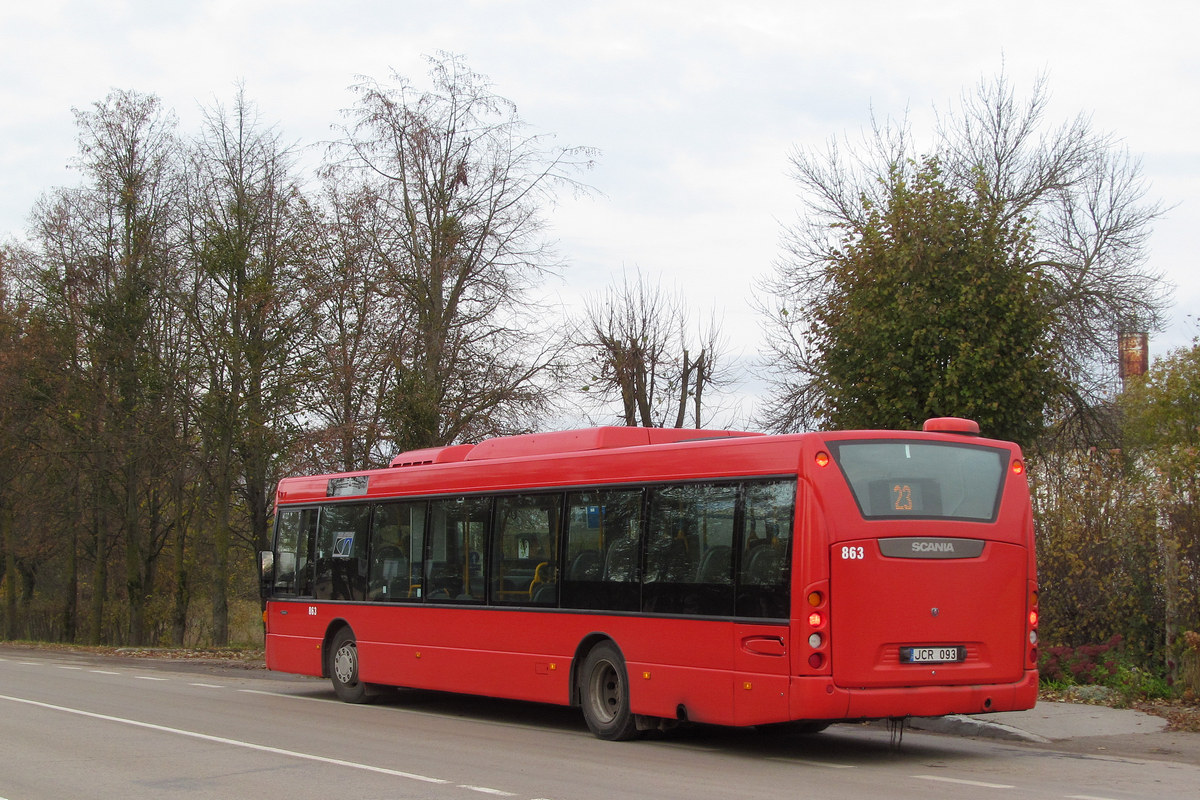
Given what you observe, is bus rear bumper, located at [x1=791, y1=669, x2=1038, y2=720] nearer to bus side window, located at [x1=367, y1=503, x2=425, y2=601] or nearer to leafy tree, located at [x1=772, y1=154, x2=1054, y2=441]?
bus side window, located at [x1=367, y1=503, x2=425, y2=601]

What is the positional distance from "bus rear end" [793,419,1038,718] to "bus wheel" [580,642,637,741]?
2548mm

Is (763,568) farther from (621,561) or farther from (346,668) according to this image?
(346,668)

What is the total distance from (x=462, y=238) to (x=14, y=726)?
14985 millimetres

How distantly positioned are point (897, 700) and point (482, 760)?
3.40 m

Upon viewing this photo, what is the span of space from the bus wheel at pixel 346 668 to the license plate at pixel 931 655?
8.02m

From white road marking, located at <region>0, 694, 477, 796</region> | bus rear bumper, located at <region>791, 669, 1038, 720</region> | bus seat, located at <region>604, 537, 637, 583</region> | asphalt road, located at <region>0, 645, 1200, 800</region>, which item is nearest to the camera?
asphalt road, located at <region>0, 645, 1200, 800</region>

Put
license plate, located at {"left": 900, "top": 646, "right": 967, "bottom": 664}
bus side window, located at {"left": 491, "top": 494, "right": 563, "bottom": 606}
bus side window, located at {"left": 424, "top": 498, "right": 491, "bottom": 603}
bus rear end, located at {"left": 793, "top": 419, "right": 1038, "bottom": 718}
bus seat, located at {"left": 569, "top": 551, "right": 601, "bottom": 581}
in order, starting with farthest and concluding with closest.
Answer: bus side window, located at {"left": 424, "top": 498, "right": 491, "bottom": 603} → bus side window, located at {"left": 491, "top": 494, "right": 563, "bottom": 606} → bus seat, located at {"left": 569, "top": 551, "right": 601, "bottom": 581} → license plate, located at {"left": 900, "top": 646, "right": 967, "bottom": 664} → bus rear end, located at {"left": 793, "top": 419, "right": 1038, "bottom": 718}

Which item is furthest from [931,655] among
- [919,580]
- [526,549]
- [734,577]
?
[526,549]

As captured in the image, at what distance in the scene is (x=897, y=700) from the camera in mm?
9383

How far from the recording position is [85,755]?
34.0 ft

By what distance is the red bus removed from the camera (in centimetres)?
942

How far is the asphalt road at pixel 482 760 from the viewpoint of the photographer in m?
8.38

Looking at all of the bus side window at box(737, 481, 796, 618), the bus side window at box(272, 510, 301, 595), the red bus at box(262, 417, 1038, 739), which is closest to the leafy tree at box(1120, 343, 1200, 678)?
the red bus at box(262, 417, 1038, 739)

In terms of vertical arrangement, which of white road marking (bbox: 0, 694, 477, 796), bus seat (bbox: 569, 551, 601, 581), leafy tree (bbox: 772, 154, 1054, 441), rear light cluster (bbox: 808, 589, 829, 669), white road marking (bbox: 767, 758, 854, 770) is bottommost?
white road marking (bbox: 0, 694, 477, 796)
